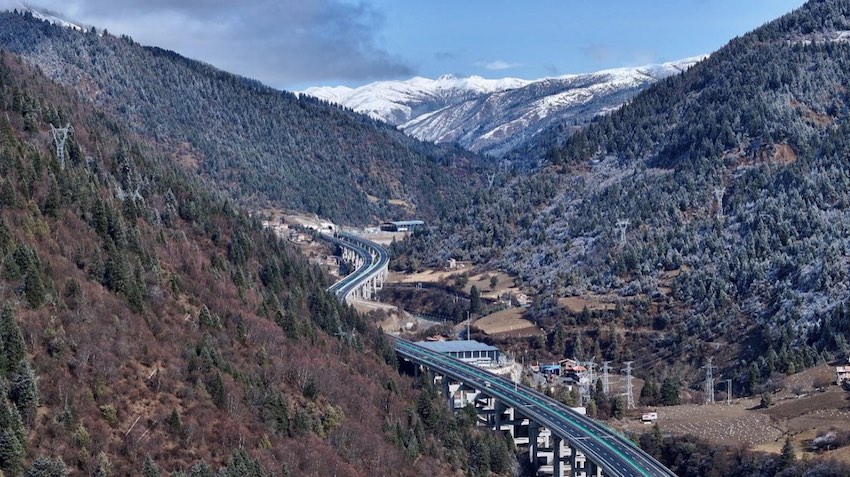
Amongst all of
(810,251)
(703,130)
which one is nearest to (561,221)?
(703,130)

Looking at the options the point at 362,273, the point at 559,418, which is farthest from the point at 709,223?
the point at 559,418

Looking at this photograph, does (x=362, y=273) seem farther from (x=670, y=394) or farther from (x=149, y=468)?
(x=149, y=468)

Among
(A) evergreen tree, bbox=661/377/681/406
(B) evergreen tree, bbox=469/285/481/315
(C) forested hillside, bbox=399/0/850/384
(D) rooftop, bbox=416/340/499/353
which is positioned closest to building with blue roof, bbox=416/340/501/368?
(D) rooftop, bbox=416/340/499/353

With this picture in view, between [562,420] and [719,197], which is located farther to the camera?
[719,197]

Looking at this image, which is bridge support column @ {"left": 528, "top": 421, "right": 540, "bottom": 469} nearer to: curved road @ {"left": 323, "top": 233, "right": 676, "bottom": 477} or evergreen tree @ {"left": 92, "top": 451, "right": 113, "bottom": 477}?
curved road @ {"left": 323, "top": 233, "right": 676, "bottom": 477}

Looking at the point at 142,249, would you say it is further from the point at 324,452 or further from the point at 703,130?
the point at 703,130

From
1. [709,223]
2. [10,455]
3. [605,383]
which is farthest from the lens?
[709,223]

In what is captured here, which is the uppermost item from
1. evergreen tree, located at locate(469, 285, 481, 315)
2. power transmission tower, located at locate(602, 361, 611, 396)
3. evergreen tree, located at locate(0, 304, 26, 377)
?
evergreen tree, located at locate(0, 304, 26, 377)
